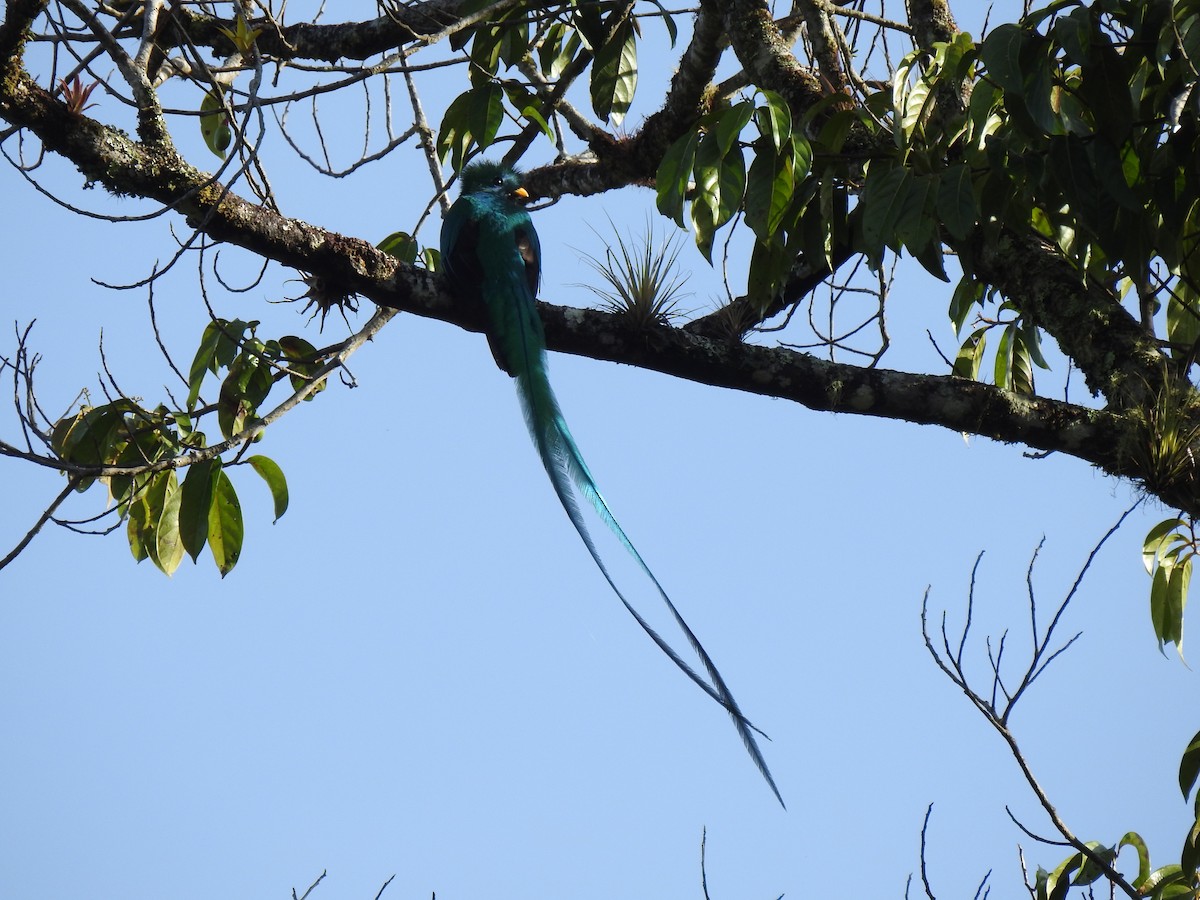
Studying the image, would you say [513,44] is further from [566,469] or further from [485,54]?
[566,469]

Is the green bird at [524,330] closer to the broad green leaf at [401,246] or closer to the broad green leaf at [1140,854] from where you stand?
the broad green leaf at [401,246]

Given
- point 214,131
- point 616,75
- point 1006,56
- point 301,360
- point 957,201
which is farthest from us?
point 214,131

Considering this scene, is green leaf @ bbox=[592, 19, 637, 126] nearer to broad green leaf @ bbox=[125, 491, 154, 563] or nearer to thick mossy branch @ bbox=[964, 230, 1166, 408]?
thick mossy branch @ bbox=[964, 230, 1166, 408]

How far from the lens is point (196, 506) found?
2637 millimetres

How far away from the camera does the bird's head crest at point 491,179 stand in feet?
→ 13.3

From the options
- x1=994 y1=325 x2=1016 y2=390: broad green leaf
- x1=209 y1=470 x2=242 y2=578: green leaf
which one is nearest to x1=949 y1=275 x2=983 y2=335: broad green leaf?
x1=994 y1=325 x2=1016 y2=390: broad green leaf

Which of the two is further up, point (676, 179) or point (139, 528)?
point (676, 179)

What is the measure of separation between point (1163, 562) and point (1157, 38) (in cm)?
121

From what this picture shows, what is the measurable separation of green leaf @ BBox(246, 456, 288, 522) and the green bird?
688 mm

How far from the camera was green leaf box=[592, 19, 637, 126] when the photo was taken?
3.44m

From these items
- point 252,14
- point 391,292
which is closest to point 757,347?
point 391,292

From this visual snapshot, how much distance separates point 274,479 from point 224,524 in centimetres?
17

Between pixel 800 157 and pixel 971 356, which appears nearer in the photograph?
pixel 800 157

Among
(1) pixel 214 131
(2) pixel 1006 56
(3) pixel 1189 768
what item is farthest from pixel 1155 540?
(1) pixel 214 131
